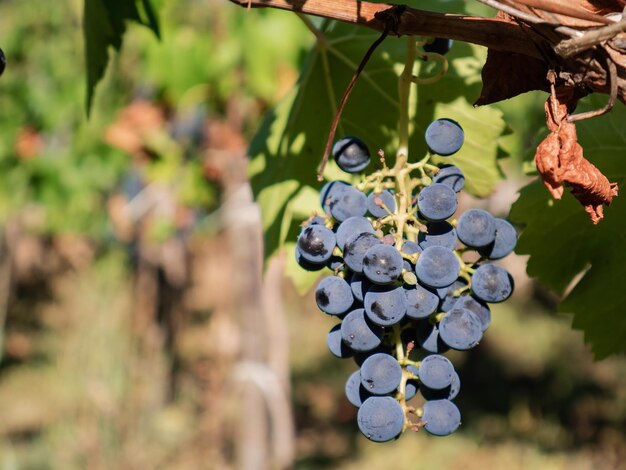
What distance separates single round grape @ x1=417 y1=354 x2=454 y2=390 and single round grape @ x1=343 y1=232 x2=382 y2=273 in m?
0.14

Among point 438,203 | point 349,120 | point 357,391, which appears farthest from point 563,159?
point 349,120

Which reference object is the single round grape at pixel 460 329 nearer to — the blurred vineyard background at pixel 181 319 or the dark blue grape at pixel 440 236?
the dark blue grape at pixel 440 236

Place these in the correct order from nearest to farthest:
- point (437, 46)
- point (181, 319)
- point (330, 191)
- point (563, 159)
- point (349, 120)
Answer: point (563, 159), point (330, 191), point (437, 46), point (349, 120), point (181, 319)

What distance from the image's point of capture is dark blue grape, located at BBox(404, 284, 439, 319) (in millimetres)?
890

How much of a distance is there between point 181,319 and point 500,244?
7159 mm

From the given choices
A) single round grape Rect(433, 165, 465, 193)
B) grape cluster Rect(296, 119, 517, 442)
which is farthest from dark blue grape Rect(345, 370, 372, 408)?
single round grape Rect(433, 165, 465, 193)

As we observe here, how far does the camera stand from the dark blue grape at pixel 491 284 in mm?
940

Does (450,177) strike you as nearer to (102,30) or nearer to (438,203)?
(438,203)

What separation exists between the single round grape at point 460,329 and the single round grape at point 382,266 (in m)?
0.09

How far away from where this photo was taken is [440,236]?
932mm

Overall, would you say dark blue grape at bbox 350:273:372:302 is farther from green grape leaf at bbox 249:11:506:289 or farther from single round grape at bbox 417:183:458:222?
green grape leaf at bbox 249:11:506:289

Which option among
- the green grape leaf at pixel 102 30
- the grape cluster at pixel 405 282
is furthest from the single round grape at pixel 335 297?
the green grape leaf at pixel 102 30

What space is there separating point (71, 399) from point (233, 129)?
8.27ft

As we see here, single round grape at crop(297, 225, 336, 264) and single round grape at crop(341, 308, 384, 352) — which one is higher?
single round grape at crop(297, 225, 336, 264)
